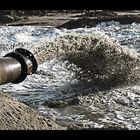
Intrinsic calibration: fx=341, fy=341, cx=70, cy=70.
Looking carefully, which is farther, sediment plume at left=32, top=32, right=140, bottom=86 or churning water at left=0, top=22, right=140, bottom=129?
sediment plume at left=32, top=32, right=140, bottom=86

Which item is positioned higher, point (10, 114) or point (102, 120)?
point (10, 114)

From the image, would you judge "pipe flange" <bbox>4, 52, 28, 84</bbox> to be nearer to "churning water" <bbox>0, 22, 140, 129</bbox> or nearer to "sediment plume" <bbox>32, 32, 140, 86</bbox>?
"churning water" <bbox>0, 22, 140, 129</bbox>

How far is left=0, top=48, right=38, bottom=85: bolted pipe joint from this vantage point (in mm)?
3109

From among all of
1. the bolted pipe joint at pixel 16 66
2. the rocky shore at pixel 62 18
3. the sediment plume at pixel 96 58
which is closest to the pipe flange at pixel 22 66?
the bolted pipe joint at pixel 16 66

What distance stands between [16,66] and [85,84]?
7.62 ft

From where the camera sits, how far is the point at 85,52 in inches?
219

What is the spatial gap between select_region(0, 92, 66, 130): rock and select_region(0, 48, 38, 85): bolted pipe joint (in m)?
0.23

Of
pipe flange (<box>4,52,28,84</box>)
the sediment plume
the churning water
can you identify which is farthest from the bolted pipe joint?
the sediment plume

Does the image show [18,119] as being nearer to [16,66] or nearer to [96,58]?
[16,66]
